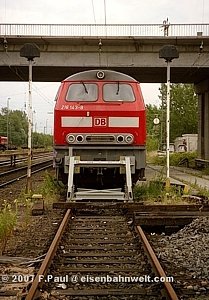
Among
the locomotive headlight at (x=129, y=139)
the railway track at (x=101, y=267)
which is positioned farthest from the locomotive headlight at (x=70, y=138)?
the railway track at (x=101, y=267)

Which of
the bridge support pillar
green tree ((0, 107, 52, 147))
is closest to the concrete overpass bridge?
the bridge support pillar

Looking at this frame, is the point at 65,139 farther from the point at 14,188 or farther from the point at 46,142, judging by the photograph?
the point at 46,142

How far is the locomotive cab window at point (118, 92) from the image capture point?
41.9 feet

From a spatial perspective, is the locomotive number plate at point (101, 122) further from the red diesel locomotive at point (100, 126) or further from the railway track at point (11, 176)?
the railway track at point (11, 176)

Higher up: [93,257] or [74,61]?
[74,61]

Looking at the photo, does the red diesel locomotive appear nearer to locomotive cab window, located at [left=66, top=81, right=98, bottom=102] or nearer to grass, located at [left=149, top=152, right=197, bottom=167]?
locomotive cab window, located at [left=66, top=81, right=98, bottom=102]

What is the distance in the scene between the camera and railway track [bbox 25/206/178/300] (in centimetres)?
520

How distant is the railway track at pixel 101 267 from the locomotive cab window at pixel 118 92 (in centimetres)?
443

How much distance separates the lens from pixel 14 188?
18016 mm

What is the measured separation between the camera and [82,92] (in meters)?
12.9

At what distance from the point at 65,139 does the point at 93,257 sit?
5965 millimetres

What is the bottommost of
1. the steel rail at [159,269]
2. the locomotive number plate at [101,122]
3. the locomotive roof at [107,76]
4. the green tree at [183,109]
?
the steel rail at [159,269]

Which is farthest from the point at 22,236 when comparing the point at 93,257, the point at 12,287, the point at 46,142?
the point at 46,142

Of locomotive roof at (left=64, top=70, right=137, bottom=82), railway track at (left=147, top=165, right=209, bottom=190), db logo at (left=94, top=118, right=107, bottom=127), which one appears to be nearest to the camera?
db logo at (left=94, top=118, right=107, bottom=127)
